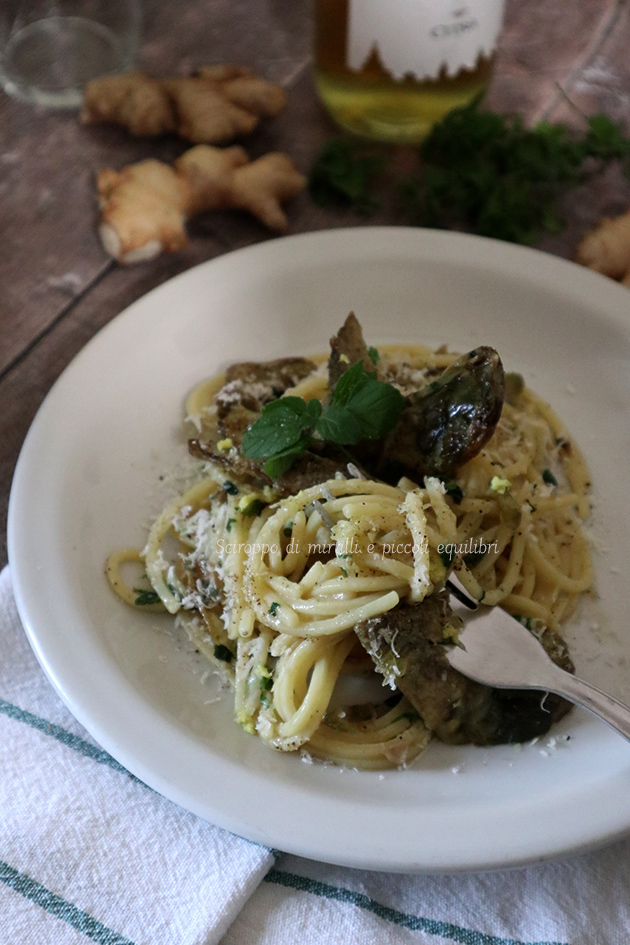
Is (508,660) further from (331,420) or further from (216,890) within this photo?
(216,890)

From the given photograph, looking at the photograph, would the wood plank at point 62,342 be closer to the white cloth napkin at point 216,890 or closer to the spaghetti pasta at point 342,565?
the spaghetti pasta at point 342,565

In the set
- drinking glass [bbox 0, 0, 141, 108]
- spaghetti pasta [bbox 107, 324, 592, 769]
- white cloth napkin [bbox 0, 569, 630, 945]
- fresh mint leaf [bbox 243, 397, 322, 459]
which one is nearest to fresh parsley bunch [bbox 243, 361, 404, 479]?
fresh mint leaf [bbox 243, 397, 322, 459]

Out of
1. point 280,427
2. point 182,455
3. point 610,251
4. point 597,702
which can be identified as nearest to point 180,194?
point 182,455

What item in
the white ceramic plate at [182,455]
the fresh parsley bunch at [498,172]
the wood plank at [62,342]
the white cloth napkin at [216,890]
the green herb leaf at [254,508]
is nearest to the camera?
the white ceramic plate at [182,455]

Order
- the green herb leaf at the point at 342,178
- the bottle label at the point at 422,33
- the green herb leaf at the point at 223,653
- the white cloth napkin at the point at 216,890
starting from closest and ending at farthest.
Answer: the white cloth napkin at the point at 216,890
the green herb leaf at the point at 223,653
the bottle label at the point at 422,33
the green herb leaf at the point at 342,178

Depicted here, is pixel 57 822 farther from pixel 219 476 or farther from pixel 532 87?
pixel 532 87

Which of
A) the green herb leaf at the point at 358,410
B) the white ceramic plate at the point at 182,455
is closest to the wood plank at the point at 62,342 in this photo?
the white ceramic plate at the point at 182,455
